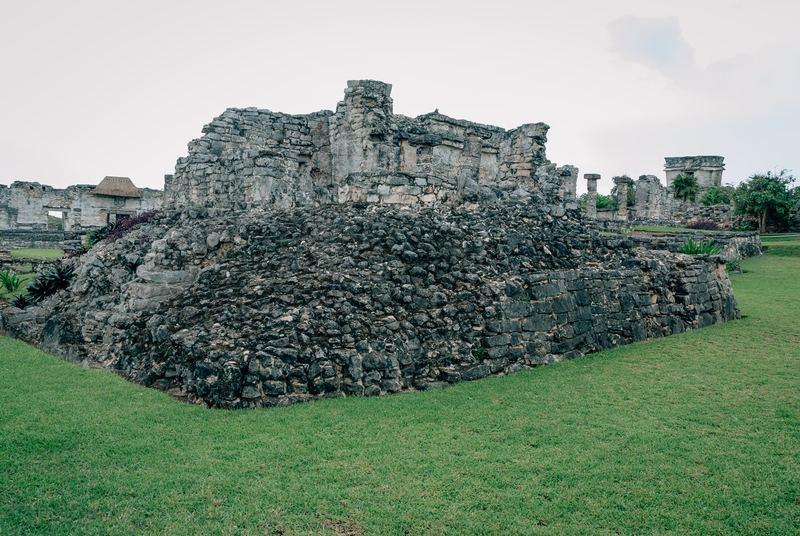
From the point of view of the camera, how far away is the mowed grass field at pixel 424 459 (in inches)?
156

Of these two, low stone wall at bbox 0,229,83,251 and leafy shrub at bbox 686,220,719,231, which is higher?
leafy shrub at bbox 686,220,719,231

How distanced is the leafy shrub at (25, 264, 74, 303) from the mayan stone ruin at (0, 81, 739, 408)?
0.55m

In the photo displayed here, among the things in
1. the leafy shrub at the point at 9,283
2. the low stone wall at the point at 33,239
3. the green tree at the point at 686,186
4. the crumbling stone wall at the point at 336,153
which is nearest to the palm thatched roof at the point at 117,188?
the low stone wall at the point at 33,239

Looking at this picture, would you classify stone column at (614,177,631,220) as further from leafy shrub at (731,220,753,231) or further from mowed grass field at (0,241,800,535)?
mowed grass field at (0,241,800,535)

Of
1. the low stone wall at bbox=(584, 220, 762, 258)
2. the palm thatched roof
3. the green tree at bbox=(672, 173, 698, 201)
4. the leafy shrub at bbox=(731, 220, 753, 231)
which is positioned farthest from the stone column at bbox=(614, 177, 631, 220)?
the palm thatched roof

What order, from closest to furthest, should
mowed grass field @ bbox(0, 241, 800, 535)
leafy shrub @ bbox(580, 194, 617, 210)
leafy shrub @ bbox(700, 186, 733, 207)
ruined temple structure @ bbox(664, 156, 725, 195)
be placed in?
mowed grass field @ bbox(0, 241, 800, 535)
leafy shrub @ bbox(700, 186, 733, 207)
ruined temple structure @ bbox(664, 156, 725, 195)
leafy shrub @ bbox(580, 194, 617, 210)

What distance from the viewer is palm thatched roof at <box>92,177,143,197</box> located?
1299 inches

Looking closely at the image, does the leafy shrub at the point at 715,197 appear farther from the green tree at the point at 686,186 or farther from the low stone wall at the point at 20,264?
the low stone wall at the point at 20,264

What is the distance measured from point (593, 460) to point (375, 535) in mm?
2158

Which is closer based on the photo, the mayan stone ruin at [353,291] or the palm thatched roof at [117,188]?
the mayan stone ruin at [353,291]

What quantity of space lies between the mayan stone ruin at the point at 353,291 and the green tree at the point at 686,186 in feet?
116

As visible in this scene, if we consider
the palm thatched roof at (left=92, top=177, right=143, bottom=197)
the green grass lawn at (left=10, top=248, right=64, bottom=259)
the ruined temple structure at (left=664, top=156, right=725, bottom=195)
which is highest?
the ruined temple structure at (left=664, top=156, right=725, bottom=195)

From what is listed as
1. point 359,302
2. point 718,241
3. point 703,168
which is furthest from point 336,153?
point 703,168

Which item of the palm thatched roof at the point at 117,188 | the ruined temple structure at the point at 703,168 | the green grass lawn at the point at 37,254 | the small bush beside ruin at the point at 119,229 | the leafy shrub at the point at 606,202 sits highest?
the ruined temple structure at the point at 703,168
